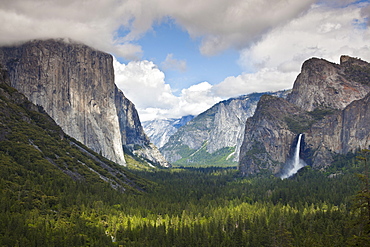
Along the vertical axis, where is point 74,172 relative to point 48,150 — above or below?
below

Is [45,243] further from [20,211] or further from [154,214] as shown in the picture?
[154,214]

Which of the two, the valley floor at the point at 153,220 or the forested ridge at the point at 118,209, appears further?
the forested ridge at the point at 118,209

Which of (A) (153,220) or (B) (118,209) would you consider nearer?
(A) (153,220)

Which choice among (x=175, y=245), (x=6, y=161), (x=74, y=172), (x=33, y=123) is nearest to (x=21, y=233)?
(x=175, y=245)

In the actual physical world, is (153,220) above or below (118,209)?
below

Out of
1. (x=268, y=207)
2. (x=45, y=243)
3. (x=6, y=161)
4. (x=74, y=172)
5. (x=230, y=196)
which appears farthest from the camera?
(x=230, y=196)

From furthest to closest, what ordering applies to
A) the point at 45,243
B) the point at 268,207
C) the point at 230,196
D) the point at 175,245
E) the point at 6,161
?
the point at 230,196 < the point at 268,207 < the point at 6,161 < the point at 175,245 < the point at 45,243

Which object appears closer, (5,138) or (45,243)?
(45,243)

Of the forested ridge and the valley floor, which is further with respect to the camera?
the forested ridge
